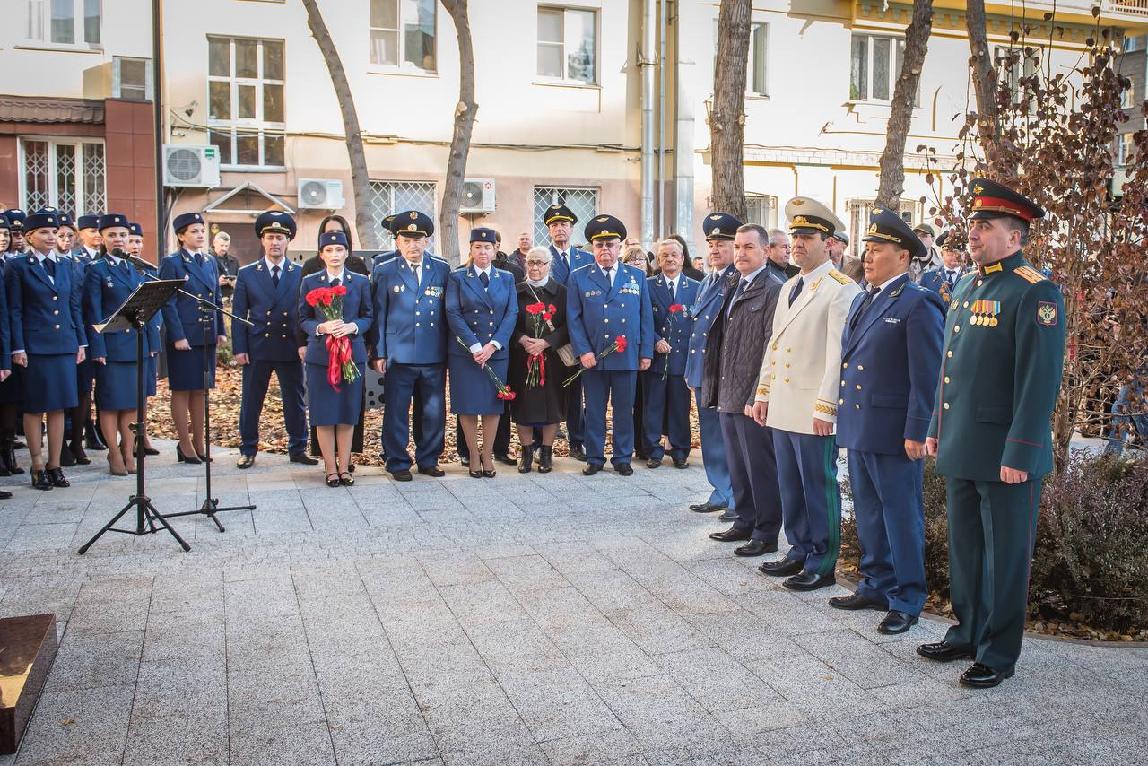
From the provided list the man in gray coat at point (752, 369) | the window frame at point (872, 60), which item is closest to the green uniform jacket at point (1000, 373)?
the man in gray coat at point (752, 369)

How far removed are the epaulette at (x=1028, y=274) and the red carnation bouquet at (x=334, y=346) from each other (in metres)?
5.52

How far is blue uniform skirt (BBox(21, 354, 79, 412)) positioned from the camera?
8.86 m

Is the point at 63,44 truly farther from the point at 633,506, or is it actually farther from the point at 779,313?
the point at 779,313

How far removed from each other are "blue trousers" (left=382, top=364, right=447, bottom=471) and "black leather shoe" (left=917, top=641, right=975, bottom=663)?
5.15m

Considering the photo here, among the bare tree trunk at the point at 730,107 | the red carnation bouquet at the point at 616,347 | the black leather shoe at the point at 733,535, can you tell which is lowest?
the black leather shoe at the point at 733,535

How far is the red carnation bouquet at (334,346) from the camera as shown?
8.86 meters

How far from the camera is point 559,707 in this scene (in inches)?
177

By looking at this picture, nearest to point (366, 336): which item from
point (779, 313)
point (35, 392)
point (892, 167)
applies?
point (35, 392)

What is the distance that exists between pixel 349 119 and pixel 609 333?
8.33 metres

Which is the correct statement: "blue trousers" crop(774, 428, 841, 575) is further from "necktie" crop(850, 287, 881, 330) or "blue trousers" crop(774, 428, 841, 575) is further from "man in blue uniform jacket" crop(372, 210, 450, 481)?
"man in blue uniform jacket" crop(372, 210, 450, 481)

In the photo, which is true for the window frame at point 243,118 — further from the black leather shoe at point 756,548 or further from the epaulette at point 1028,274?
the epaulette at point 1028,274

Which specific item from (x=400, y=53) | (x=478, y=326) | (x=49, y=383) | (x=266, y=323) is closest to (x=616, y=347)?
(x=478, y=326)

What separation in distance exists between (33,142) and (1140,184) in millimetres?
18293

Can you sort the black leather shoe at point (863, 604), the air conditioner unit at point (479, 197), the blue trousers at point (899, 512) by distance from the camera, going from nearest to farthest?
the blue trousers at point (899, 512) → the black leather shoe at point (863, 604) → the air conditioner unit at point (479, 197)
